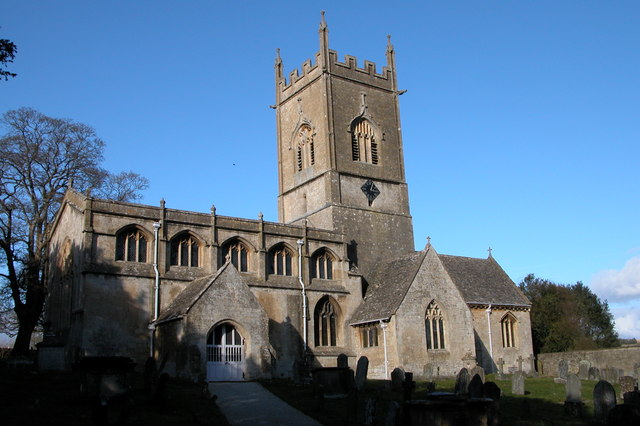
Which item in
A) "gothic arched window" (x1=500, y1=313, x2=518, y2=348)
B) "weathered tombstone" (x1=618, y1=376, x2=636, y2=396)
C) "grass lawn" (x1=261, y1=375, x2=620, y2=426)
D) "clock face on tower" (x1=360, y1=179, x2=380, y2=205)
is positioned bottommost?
"grass lawn" (x1=261, y1=375, x2=620, y2=426)

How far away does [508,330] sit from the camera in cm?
4166

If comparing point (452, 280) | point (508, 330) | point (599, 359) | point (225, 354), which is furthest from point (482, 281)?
point (225, 354)

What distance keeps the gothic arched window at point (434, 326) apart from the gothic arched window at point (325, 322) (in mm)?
5398

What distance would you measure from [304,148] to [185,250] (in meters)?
14.4

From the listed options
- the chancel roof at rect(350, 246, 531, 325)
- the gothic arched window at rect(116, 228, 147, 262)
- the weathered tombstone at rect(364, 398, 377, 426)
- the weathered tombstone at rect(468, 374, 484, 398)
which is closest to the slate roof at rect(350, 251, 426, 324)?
the chancel roof at rect(350, 246, 531, 325)

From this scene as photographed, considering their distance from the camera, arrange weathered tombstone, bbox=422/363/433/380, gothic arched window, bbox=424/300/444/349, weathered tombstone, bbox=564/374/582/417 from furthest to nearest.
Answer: gothic arched window, bbox=424/300/444/349 → weathered tombstone, bbox=422/363/433/380 → weathered tombstone, bbox=564/374/582/417

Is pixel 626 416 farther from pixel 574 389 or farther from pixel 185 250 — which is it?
pixel 185 250

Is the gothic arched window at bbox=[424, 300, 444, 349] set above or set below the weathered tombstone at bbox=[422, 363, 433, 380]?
above

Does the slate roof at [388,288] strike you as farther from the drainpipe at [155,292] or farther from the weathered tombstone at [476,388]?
the weathered tombstone at [476,388]

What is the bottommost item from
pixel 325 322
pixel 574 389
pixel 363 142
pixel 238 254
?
pixel 574 389

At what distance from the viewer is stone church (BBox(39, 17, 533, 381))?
29.3 m

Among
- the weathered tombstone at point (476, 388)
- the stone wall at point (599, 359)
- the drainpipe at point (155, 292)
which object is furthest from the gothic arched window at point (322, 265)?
the weathered tombstone at point (476, 388)

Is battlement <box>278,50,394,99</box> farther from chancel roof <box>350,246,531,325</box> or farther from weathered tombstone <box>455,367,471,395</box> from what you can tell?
weathered tombstone <box>455,367,471,395</box>

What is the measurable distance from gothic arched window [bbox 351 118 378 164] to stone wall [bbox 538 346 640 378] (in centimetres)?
1718
